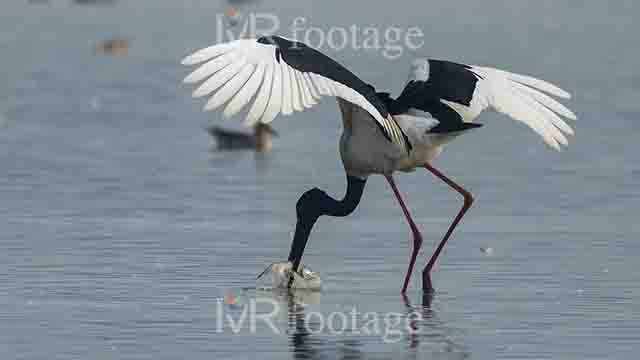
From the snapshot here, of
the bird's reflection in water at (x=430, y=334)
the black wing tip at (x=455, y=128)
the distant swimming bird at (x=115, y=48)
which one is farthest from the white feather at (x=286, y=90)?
the distant swimming bird at (x=115, y=48)

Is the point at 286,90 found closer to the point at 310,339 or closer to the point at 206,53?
the point at 206,53

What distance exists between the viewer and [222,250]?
20219 mm

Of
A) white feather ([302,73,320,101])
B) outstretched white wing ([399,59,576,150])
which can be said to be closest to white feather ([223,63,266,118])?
white feather ([302,73,320,101])

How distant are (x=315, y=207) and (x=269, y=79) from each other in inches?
113

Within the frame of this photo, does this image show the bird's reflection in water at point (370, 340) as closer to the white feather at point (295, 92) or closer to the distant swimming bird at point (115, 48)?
the white feather at point (295, 92)

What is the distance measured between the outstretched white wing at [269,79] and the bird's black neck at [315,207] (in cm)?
171

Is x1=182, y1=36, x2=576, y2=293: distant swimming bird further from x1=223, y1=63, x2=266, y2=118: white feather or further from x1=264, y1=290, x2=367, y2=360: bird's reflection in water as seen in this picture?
x1=264, y1=290, x2=367, y2=360: bird's reflection in water

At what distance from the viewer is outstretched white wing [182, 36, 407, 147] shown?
14.9 m

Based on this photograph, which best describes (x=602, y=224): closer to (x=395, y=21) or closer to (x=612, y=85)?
(x=612, y=85)

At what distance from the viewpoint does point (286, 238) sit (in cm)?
2123

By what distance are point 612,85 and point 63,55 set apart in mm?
29184

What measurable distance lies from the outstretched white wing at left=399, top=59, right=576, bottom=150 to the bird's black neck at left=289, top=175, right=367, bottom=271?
3.38 feet

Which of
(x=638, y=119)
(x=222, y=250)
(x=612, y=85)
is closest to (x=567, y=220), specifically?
(x=222, y=250)

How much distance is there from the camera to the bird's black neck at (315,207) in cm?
1784
